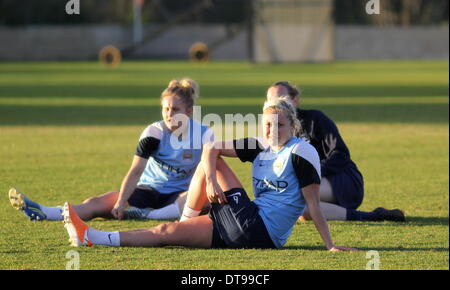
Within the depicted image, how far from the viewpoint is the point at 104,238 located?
7.43 meters

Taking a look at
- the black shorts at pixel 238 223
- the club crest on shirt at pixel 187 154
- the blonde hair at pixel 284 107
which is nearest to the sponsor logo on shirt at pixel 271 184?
the black shorts at pixel 238 223

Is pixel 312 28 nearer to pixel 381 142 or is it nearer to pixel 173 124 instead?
pixel 381 142

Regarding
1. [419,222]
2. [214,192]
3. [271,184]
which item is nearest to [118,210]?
[214,192]

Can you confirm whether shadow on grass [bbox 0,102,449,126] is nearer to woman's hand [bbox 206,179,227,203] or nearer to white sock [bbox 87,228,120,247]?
white sock [bbox 87,228,120,247]

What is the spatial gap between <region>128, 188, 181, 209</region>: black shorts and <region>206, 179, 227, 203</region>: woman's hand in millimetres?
1771

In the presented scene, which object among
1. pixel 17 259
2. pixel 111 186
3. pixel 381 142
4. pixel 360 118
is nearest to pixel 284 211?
pixel 17 259

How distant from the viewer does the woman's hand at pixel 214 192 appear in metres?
7.29

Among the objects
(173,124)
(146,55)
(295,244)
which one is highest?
(173,124)

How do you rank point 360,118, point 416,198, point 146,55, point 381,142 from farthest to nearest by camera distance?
point 146,55, point 360,118, point 381,142, point 416,198

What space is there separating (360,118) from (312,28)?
128 feet

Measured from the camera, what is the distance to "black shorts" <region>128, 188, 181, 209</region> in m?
9.09

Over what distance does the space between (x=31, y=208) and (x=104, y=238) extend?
1463mm

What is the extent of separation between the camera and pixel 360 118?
68.3ft

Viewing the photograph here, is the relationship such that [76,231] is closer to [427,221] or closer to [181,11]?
[427,221]
